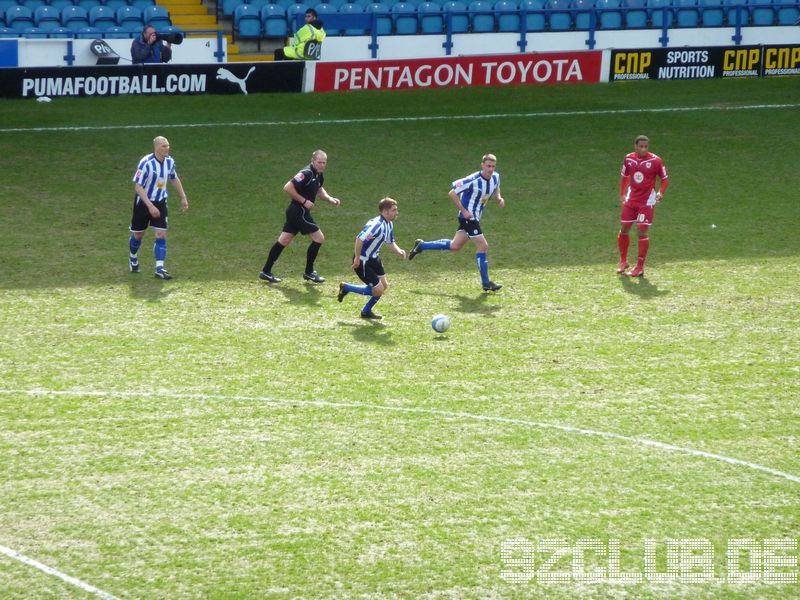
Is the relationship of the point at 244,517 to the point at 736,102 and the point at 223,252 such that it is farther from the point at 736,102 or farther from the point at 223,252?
the point at 736,102

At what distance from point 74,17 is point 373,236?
2087cm

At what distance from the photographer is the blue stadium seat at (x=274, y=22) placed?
33.4 m

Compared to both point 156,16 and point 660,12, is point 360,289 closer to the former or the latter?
point 156,16

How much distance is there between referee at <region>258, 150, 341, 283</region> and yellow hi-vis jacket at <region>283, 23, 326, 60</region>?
47.1 ft

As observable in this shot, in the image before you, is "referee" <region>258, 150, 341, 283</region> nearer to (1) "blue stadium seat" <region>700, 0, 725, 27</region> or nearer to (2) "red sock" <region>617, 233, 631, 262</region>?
(2) "red sock" <region>617, 233, 631, 262</region>

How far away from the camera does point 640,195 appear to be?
17.1 meters

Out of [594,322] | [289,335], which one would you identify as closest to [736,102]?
[594,322]

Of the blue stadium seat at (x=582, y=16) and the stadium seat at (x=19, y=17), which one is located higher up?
the blue stadium seat at (x=582, y=16)

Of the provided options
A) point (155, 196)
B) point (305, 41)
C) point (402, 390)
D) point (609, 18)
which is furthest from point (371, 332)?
point (609, 18)

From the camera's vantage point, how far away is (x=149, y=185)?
16453 millimetres

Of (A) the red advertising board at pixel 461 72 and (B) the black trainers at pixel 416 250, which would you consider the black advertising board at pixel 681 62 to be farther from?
(B) the black trainers at pixel 416 250

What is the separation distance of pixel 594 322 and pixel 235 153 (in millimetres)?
11939

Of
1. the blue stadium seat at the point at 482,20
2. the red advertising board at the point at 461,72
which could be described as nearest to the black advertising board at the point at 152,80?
the red advertising board at the point at 461,72

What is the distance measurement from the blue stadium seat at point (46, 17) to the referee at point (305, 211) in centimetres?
1811
